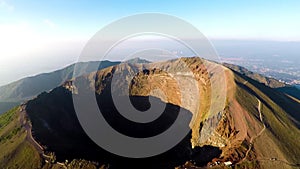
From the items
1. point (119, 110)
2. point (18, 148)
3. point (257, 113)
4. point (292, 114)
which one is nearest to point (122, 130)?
point (119, 110)

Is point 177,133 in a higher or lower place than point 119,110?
lower

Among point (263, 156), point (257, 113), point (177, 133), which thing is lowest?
point (177, 133)

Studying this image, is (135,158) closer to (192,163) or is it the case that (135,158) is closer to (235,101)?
(192,163)

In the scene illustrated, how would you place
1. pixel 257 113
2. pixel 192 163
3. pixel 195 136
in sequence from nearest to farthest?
1. pixel 192 163
2. pixel 257 113
3. pixel 195 136

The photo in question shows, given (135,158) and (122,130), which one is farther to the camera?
(122,130)

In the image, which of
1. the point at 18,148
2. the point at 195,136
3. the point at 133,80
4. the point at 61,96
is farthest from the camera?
the point at 133,80

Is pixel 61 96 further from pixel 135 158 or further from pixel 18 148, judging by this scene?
pixel 135 158

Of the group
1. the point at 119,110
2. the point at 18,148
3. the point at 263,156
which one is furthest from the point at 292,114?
the point at 18,148

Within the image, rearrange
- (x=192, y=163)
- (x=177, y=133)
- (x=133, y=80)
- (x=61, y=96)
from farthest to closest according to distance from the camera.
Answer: (x=133, y=80)
(x=61, y=96)
(x=177, y=133)
(x=192, y=163)

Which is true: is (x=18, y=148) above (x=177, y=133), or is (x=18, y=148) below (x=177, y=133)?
above
